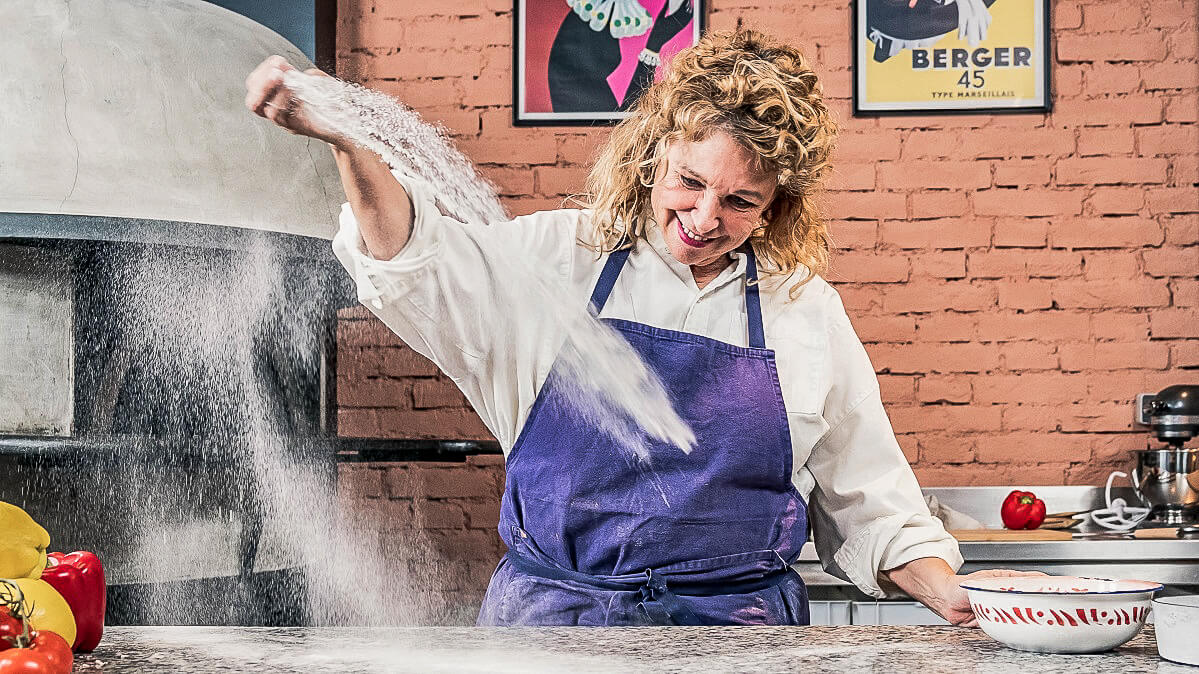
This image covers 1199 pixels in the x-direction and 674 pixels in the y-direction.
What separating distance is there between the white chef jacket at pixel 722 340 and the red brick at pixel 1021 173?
1.36 metres

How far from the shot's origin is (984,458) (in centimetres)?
282

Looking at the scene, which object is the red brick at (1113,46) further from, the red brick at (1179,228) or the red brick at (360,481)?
the red brick at (360,481)

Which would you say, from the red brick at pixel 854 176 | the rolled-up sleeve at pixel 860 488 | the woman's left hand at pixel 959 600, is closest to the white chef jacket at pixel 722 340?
the rolled-up sleeve at pixel 860 488

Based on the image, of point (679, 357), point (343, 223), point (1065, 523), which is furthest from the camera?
point (1065, 523)

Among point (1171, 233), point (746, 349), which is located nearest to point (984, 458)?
point (1171, 233)

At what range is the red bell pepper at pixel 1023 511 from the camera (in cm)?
261

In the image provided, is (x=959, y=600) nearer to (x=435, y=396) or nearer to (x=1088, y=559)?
(x=1088, y=559)

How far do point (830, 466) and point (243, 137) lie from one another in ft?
4.62

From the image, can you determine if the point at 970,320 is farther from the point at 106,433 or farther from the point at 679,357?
the point at 106,433

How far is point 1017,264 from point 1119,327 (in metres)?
0.30

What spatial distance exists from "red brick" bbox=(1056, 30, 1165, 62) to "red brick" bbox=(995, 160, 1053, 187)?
282mm

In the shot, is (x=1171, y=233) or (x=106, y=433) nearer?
(x=106, y=433)

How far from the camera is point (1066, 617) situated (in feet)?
3.50

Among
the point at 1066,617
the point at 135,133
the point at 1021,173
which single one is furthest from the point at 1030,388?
the point at 135,133
